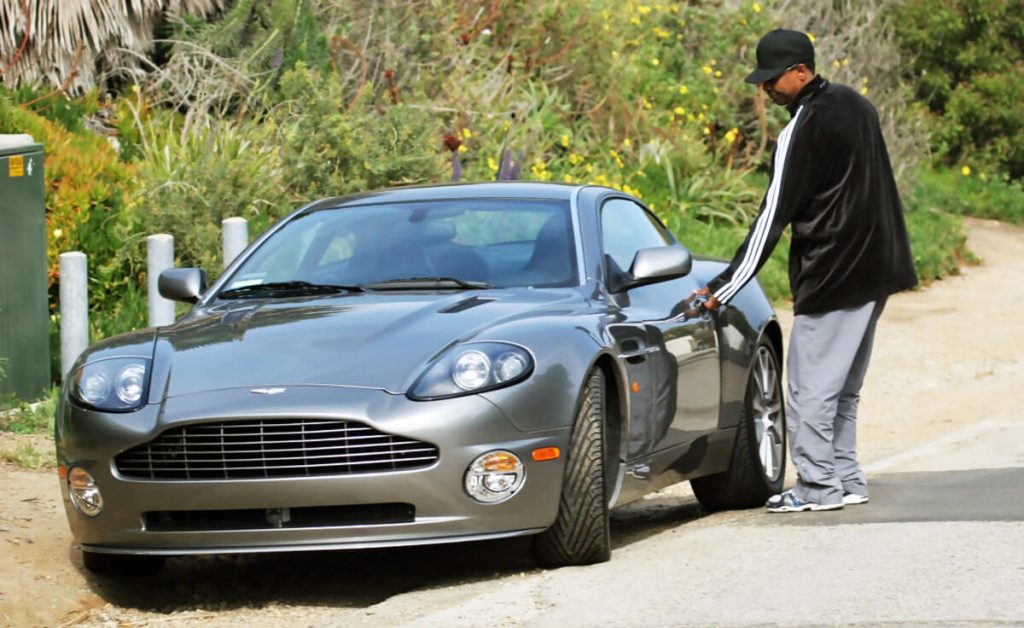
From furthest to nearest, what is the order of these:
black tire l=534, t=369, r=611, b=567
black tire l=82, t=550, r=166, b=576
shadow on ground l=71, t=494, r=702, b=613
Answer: black tire l=82, t=550, r=166, b=576, shadow on ground l=71, t=494, r=702, b=613, black tire l=534, t=369, r=611, b=567

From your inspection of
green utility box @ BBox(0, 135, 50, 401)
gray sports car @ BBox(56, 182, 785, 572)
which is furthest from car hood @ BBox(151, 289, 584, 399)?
green utility box @ BBox(0, 135, 50, 401)

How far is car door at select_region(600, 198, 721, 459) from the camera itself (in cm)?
707

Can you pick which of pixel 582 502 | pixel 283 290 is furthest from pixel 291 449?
pixel 283 290

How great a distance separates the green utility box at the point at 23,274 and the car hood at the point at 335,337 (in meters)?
3.62

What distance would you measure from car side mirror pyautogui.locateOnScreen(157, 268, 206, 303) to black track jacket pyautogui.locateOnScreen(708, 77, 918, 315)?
7.39 feet

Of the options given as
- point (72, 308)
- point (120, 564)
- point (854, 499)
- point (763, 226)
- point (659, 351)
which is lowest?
point (854, 499)

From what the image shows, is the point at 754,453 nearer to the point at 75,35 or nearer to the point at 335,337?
the point at 335,337

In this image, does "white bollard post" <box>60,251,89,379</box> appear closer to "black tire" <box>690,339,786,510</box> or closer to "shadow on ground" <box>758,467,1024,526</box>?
"black tire" <box>690,339,786,510</box>

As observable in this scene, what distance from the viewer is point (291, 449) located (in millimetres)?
6133

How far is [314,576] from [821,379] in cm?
221

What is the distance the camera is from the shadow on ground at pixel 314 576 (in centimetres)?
679

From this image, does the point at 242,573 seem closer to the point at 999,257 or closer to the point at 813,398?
the point at 813,398

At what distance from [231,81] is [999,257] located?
31.2 ft

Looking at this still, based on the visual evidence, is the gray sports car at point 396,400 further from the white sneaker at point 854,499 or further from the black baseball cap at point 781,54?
the black baseball cap at point 781,54
